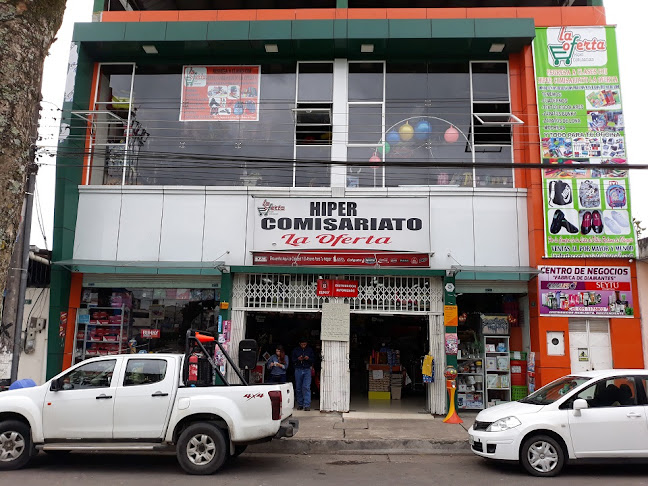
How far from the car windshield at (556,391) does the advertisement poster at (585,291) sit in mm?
4116

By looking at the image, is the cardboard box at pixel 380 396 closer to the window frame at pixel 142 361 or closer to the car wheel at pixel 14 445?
the window frame at pixel 142 361

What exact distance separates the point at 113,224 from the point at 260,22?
6.45 meters

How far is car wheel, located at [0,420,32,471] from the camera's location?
7887 mm

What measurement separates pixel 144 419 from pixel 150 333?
6266 mm

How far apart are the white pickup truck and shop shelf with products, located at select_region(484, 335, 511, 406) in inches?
265

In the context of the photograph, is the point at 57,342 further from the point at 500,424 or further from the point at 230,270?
the point at 500,424

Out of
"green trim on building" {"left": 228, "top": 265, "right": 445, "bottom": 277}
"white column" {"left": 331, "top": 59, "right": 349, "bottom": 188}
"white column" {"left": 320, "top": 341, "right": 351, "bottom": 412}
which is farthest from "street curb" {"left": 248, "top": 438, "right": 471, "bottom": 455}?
"white column" {"left": 331, "top": 59, "right": 349, "bottom": 188}

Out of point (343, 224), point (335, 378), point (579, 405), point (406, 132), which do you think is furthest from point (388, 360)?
point (579, 405)

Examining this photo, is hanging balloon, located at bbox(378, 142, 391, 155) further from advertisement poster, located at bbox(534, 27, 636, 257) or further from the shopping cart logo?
the shopping cart logo

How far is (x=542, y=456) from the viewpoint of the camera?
7.66m

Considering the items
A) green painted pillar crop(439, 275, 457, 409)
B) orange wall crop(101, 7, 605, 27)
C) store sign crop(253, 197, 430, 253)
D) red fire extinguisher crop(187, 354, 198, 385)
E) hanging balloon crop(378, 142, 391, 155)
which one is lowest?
red fire extinguisher crop(187, 354, 198, 385)

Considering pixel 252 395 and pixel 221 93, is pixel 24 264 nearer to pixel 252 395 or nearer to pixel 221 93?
pixel 252 395

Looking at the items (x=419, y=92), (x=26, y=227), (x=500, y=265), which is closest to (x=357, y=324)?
(x=500, y=265)

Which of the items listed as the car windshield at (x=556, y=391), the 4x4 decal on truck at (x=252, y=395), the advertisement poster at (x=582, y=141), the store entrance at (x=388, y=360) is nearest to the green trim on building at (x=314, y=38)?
the advertisement poster at (x=582, y=141)
